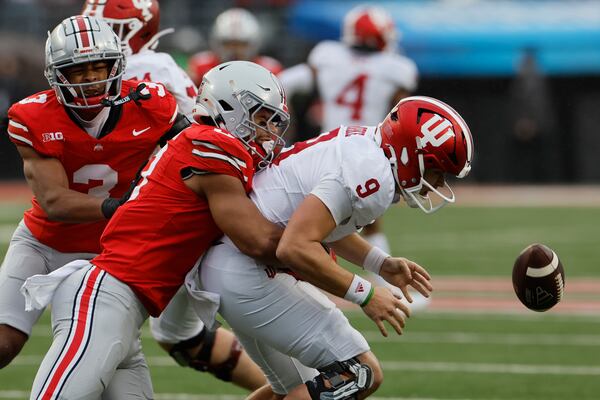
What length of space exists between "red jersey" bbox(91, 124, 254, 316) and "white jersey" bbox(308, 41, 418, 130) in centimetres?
495

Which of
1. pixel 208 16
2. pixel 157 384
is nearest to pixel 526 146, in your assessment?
pixel 208 16

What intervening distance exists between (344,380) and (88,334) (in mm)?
840

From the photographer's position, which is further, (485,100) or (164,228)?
(485,100)

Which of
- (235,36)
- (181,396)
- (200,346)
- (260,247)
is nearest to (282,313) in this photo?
(260,247)

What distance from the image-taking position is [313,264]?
4.05m

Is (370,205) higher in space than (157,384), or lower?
higher

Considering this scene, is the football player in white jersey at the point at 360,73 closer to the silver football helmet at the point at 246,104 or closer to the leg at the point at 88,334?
the silver football helmet at the point at 246,104

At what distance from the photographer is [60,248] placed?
5004 mm

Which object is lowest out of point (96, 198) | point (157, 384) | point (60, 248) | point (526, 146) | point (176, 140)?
point (526, 146)

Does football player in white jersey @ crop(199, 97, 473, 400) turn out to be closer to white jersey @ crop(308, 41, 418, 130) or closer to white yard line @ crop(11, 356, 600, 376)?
white yard line @ crop(11, 356, 600, 376)

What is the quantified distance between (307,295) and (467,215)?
11713 mm

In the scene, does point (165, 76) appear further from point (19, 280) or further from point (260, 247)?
point (260, 247)

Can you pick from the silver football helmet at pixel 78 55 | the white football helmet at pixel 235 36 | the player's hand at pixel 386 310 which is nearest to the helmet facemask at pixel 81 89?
the silver football helmet at pixel 78 55

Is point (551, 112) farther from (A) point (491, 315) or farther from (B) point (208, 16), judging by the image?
(A) point (491, 315)
